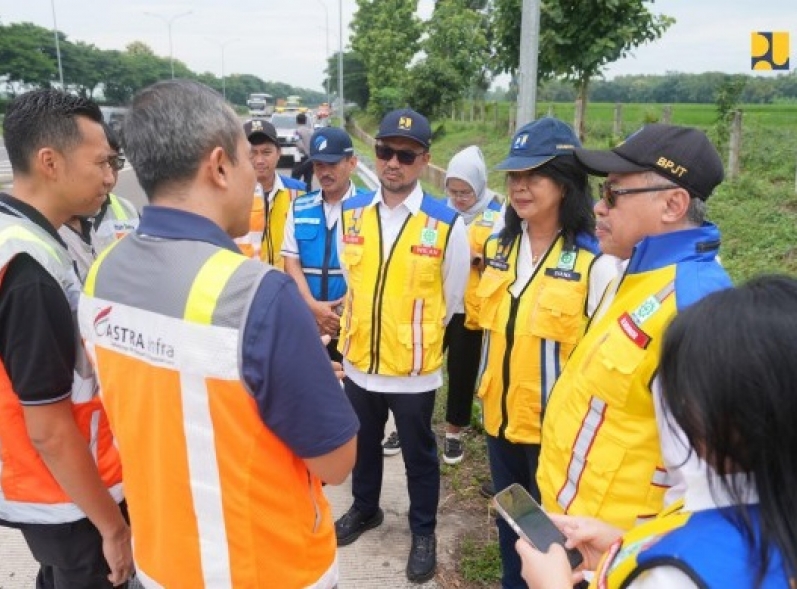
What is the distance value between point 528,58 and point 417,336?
2.04 m

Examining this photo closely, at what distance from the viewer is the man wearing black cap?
1.58 metres

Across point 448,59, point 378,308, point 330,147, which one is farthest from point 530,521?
point 448,59

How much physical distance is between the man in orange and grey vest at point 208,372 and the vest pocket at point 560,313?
115 centimetres

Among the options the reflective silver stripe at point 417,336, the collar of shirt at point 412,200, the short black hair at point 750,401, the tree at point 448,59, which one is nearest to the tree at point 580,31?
the collar of shirt at point 412,200

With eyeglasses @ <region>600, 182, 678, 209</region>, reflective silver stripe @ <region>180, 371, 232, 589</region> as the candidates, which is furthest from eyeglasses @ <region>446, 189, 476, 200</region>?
reflective silver stripe @ <region>180, 371, 232, 589</region>

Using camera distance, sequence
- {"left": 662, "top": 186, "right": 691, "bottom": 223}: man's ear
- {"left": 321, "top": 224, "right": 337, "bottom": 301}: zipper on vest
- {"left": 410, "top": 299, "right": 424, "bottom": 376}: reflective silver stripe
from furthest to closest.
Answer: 1. {"left": 321, "top": 224, "right": 337, "bottom": 301}: zipper on vest
2. {"left": 410, "top": 299, "right": 424, "bottom": 376}: reflective silver stripe
3. {"left": 662, "top": 186, "right": 691, "bottom": 223}: man's ear

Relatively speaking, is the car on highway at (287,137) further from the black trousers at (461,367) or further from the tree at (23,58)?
the tree at (23,58)

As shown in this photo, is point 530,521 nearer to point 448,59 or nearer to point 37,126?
point 37,126

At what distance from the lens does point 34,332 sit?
4.81 feet

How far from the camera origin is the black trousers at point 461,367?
3836 mm

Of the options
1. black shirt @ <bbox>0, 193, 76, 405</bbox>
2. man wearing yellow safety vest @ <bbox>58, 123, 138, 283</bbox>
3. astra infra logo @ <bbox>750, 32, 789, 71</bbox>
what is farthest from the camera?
astra infra logo @ <bbox>750, 32, 789, 71</bbox>

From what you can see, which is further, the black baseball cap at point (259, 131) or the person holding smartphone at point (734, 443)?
the black baseball cap at point (259, 131)

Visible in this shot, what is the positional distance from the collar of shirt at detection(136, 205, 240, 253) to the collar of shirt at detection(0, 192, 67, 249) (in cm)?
58

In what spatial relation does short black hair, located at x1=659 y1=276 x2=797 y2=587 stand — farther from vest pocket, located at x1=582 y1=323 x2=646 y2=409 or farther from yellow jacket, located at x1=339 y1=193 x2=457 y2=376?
yellow jacket, located at x1=339 y1=193 x2=457 y2=376
